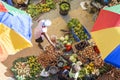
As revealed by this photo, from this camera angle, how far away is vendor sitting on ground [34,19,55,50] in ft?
32.6

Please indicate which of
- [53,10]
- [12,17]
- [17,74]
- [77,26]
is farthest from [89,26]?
[12,17]

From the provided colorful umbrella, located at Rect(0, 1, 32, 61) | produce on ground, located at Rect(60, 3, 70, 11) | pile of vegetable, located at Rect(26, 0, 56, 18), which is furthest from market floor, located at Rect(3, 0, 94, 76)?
colorful umbrella, located at Rect(0, 1, 32, 61)

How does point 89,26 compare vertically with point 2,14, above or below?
below

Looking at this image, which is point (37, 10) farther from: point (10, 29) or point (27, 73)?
point (10, 29)

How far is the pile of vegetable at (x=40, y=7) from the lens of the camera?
1140 cm

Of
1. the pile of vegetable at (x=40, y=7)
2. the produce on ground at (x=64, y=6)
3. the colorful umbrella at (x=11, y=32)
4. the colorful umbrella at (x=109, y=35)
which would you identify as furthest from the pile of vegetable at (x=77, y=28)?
the colorful umbrella at (x=11, y=32)

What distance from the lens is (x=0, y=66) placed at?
1029 cm

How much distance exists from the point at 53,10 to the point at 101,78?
Answer: 133 inches

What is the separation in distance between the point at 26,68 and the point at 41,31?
1233 mm

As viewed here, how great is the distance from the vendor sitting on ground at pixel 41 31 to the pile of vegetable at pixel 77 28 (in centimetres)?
91

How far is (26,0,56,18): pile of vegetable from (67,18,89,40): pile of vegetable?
3.44 feet

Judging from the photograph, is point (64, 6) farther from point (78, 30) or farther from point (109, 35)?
point (109, 35)

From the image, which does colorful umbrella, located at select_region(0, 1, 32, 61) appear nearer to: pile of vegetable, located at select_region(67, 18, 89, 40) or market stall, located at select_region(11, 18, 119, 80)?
market stall, located at select_region(11, 18, 119, 80)

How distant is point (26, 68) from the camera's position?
10039 millimetres
